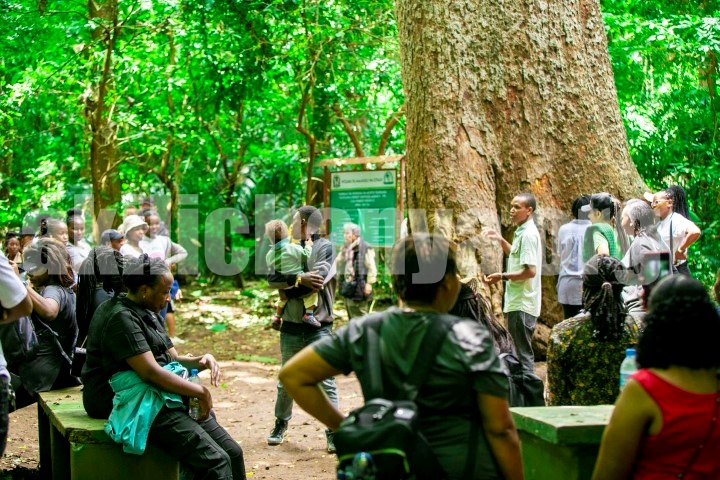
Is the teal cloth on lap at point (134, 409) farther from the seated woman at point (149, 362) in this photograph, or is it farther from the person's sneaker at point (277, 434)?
the person's sneaker at point (277, 434)

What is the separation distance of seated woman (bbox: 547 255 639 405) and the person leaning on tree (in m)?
6.90

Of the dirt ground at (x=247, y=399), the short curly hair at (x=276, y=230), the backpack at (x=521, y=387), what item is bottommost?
the dirt ground at (x=247, y=399)

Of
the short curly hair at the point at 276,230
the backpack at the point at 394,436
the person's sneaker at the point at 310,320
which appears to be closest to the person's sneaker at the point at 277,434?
the person's sneaker at the point at 310,320

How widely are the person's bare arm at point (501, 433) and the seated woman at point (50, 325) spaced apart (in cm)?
396

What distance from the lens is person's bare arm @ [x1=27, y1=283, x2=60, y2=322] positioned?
18.9 feet

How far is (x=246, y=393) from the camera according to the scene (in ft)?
33.9

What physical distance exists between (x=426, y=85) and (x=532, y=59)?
1.15 m

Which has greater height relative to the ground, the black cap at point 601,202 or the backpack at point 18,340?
the black cap at point 601,202

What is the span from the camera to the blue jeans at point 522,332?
754cm

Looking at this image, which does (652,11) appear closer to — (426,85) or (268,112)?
(426,85)

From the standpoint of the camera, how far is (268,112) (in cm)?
1941

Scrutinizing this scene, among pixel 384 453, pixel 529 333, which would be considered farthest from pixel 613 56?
pixel 384 453

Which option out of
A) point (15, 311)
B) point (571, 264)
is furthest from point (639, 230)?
point (15, 311)

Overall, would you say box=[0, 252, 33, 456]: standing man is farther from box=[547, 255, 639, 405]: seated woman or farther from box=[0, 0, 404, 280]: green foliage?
box=[0, 0, 404, 280]: green foliage
